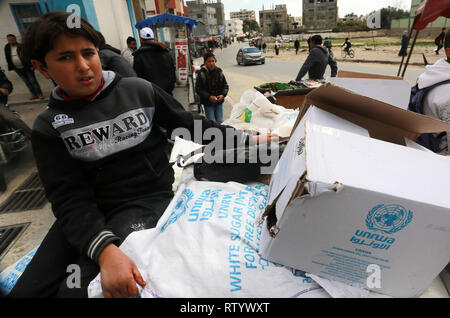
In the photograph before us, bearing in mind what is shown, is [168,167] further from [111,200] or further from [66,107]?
[66,107]

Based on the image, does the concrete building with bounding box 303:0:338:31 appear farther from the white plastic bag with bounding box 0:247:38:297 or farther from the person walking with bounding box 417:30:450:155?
the white plastic bag with bounding box 0:247:38:297

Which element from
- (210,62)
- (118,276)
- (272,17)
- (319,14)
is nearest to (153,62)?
(210,62)

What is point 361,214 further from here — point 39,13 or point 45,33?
point 39,13

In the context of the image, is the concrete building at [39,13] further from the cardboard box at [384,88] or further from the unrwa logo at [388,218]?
the unrwa logo at [388,218]

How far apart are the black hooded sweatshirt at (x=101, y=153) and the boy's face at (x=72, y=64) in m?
0.10

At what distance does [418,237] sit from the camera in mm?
690

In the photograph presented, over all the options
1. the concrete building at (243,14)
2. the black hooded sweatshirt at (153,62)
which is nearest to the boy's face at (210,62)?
the black hooded sweatshirt at (153,62)

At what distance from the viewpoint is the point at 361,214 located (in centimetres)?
67

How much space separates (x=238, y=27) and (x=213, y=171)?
101 metres

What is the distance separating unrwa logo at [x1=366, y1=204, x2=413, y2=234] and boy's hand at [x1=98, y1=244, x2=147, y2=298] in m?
0.78

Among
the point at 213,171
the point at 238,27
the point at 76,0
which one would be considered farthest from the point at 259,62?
the point at 238,27

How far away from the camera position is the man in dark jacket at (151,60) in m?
4.09

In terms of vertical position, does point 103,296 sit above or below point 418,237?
below

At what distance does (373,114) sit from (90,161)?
4.22ft
